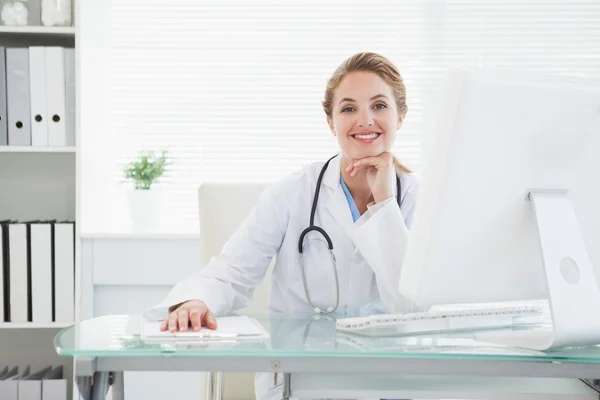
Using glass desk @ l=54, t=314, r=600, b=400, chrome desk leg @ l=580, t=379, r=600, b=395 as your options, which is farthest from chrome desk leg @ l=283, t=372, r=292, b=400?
chrome desk leg @ l=580, t=379, r=600, b=395

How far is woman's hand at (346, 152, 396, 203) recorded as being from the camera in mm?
1827

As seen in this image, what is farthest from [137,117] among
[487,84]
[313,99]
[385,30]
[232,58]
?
[487,84]

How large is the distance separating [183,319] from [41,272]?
148 centimetres

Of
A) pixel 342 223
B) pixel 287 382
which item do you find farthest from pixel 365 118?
pixel 287 382

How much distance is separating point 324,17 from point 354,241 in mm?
1503

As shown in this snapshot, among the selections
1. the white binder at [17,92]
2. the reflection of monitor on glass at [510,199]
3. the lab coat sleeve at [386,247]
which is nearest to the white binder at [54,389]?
the white binder at [17,92]

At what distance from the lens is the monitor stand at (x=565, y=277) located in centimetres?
110

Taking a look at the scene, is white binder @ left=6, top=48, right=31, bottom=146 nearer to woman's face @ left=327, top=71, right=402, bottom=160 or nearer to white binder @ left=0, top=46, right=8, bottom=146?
white binder @ left=0, top=46, right=8, bottom=146

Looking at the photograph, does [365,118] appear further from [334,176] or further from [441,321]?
A: [441,321]

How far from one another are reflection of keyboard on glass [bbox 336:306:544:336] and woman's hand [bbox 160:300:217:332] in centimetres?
22

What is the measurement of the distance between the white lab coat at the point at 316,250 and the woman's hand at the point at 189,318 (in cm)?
29

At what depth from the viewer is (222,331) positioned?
1.24 m

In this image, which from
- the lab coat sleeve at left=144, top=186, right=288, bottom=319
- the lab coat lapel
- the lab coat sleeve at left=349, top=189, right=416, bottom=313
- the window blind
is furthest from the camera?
the window blind

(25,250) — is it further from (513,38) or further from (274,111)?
(513,38)
